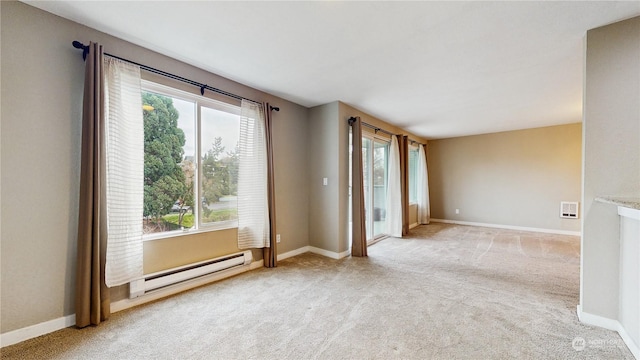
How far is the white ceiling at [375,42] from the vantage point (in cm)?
185

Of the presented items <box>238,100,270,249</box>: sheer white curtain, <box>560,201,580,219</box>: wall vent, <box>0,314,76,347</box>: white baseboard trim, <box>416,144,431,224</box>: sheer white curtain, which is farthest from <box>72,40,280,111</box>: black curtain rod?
<box>560,201,580,219</box>: wall vent

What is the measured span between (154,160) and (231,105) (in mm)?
1135

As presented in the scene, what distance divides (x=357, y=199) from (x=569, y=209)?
5.10 m

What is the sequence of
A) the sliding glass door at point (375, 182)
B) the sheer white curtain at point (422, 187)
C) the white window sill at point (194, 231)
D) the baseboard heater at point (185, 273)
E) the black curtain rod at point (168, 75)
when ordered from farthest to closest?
the sheer white curtain at point (422, 187)
the sliding glass door at point (375, 182)
the white window sill at point (194, 231)
the baseboard heater at point (185, 273)
the black curtain rod at point (168, 75)

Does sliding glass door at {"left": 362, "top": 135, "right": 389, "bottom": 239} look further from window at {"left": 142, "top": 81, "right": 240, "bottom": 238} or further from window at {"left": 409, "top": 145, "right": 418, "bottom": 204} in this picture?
window at {"left": 142, "top": 81, "right": 240, "bottom": 238}

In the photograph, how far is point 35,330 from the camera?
1.88m

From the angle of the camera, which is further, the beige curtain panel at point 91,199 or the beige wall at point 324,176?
the beige wall at point 324,176

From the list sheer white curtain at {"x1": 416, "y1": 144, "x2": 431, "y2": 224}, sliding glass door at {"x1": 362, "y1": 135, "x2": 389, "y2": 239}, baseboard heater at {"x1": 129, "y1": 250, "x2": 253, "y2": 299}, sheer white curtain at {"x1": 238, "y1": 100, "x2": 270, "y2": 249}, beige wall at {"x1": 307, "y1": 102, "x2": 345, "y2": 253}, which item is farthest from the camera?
sheer white curtain at {"x1": 416, "y1": 144, "x2": 431, "y2": 224}

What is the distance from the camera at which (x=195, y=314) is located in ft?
7.34

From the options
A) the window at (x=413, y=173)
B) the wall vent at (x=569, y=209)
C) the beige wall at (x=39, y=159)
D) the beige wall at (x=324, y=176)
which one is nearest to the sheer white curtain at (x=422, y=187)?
the window at (x=413, y=173)

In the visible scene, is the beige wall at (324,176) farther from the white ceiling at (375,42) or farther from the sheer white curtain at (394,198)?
the sheer white curtain at (394,198)

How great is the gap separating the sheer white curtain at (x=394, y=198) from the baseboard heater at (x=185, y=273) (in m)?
3.14

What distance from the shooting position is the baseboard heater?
2328mm

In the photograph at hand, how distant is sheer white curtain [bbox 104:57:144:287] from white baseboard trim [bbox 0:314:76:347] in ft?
1.26
